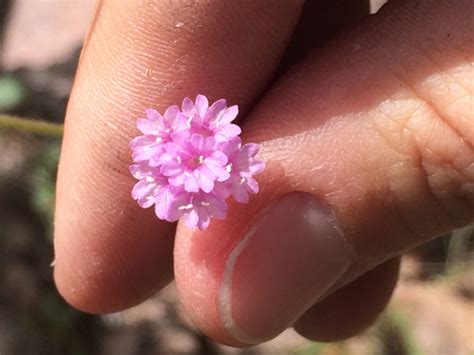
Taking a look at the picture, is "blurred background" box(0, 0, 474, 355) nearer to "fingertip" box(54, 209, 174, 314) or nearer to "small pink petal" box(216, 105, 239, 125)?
"fingertip" box(54, 209, 174, 314)

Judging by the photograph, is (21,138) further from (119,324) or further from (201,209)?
(201,209)

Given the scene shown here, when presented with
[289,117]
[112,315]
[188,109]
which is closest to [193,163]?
[188,109]

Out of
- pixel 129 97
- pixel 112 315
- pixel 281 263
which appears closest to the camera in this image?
pixel 281 263

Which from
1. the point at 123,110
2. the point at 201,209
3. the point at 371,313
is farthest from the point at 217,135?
the point at 371,313

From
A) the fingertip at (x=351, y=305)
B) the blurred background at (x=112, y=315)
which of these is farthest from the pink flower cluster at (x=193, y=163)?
the blurred background at (x=112, y=315)

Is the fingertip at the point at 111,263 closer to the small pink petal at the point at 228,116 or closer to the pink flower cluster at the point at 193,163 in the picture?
the pink flower cluster at the point at 193,163

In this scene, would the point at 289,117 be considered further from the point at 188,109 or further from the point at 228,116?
the point at 188,109
